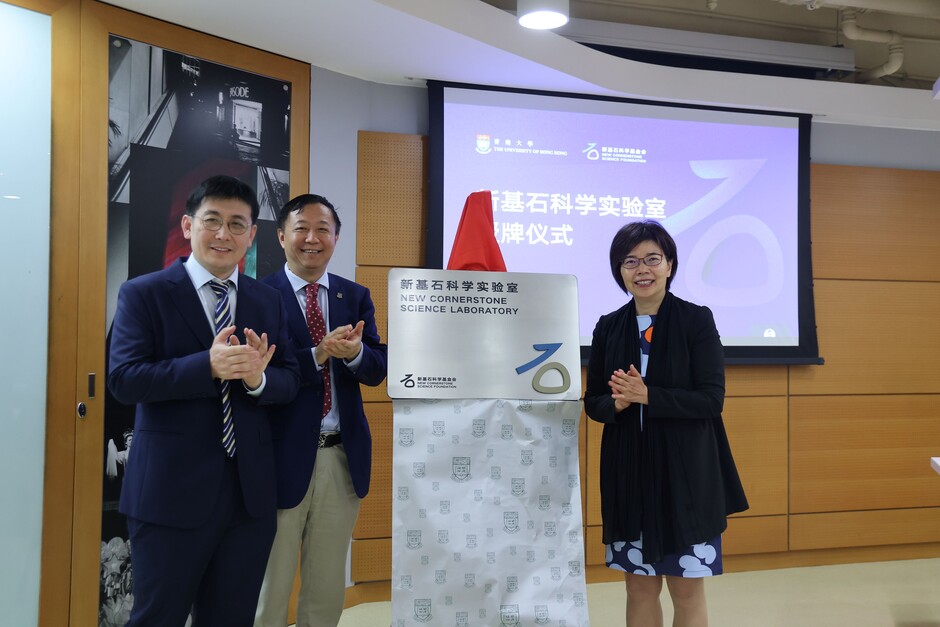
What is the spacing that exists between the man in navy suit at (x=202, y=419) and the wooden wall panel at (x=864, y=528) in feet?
12.5

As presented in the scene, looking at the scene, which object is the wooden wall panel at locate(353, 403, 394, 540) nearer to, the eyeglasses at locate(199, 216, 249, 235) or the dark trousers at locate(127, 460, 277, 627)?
the dark trousers at locate(127, 460, 277, 627)

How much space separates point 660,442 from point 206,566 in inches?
57.3

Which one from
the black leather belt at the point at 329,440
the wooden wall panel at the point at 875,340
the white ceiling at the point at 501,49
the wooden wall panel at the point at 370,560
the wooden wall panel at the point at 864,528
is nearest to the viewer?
the black leather belt at the point at 329,440

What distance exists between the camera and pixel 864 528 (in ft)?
15.3

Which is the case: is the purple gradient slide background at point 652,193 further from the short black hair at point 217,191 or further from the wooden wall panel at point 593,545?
the short black hair at point 217,191

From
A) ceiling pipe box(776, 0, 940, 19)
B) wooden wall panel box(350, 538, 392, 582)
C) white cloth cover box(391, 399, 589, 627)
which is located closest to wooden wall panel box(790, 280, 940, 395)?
ceiling pipe box(776, 0, 940, 19)

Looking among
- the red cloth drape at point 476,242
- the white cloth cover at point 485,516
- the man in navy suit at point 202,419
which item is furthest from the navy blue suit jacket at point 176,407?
the red cloth drape at point 476,242

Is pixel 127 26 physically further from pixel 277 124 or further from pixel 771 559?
pixel 771 559

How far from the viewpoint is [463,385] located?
2.21 meters

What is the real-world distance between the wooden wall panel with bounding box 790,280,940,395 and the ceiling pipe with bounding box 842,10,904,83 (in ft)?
5.11

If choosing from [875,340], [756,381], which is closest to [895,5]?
[875,340]

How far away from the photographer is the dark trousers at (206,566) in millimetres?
1871

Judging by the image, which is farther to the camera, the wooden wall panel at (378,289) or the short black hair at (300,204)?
the wooden wall panel at (378,289)

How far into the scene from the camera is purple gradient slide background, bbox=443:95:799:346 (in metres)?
4.19
